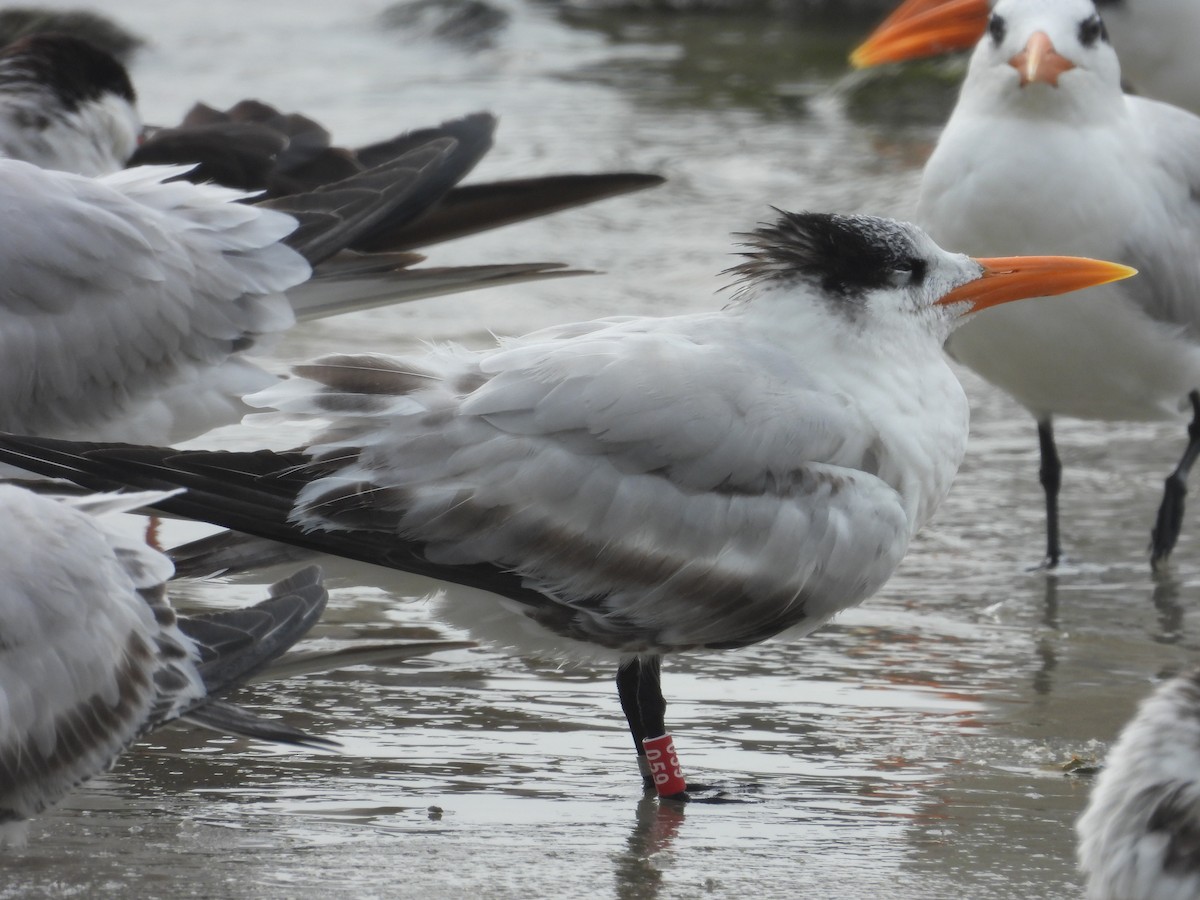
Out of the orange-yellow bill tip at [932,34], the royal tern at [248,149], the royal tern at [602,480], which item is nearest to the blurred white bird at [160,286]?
the royal tern at [248,149]

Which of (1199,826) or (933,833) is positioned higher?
(1199,826)

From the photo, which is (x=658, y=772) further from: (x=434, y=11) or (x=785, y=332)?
(x=434, y=11)

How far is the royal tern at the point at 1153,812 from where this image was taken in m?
2.55

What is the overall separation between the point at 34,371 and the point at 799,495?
80.3 inches

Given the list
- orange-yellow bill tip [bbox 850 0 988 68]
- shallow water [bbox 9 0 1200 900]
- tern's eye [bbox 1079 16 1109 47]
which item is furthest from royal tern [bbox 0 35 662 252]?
orange-yellow bill tip [bbox 850 0 988 68]

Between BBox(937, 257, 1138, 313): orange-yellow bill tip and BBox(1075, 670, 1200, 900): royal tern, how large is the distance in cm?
151

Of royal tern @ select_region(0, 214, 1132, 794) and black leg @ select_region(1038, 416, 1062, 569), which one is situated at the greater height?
royal tern @ select_region(0, 214, 1132, 794)

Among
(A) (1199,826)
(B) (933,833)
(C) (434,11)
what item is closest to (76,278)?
(B) (933,833)

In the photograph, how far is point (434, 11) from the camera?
17.2 m

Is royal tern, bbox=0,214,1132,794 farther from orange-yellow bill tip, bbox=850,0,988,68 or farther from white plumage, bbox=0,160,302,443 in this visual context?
orange-yellow bill tip, bbox=850,0,988,68

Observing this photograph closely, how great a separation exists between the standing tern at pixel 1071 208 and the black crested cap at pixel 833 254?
Answer: 4.91 feet

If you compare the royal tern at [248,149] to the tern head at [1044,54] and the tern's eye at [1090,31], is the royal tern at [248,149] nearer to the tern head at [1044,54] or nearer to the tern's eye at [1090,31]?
the tern head at [1044,54]

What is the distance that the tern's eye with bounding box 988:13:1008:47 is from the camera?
545 centimetres

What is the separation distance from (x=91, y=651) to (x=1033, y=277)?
6.72 ft
